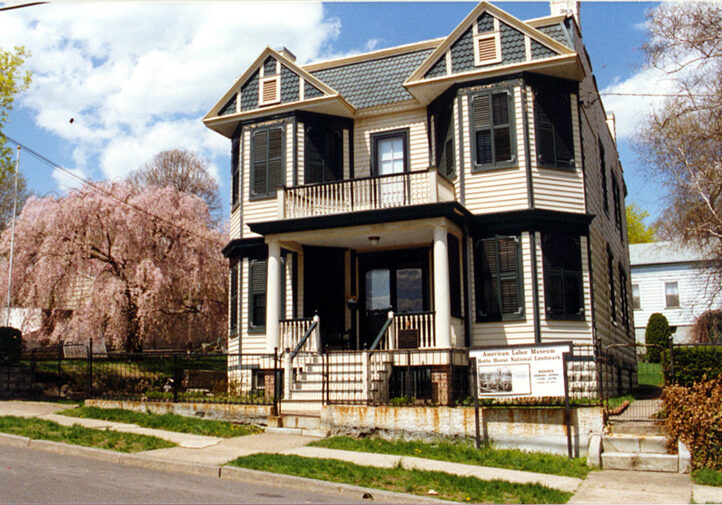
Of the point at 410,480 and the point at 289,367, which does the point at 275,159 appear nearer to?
the point at 289,367

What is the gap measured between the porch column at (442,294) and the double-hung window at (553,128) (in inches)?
137

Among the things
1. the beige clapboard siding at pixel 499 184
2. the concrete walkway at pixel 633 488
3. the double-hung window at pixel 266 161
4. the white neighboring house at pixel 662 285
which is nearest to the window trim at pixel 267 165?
the double-hung window at pixel 266 161

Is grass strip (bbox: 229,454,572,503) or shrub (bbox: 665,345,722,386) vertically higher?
shrub (bbox: 665,345,722,386)

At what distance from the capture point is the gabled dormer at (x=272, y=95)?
63.9 feet

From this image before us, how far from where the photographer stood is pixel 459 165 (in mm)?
17719

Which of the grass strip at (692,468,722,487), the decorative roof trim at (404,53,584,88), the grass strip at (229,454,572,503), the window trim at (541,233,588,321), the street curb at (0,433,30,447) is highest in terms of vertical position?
the decorative roof trim at (404,53,584,88)

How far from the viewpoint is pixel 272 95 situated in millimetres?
20078

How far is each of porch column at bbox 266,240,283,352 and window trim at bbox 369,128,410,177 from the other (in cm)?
404

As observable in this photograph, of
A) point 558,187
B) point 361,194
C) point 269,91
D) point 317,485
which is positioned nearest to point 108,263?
point 269,91

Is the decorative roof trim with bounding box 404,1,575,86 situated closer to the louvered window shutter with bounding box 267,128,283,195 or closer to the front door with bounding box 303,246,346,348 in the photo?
the louvered window shutter with bounding box 267,128,283,195

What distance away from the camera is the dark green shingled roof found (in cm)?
1994

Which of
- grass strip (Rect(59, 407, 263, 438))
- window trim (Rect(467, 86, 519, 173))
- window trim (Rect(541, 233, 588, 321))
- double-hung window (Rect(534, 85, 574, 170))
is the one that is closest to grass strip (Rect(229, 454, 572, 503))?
grass strip (Rect(59, 407, 263, 438))

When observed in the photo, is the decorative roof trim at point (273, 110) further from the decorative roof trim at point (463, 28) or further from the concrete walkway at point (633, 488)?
the concrete walkway at point (633, 488)

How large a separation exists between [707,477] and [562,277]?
299 inches
